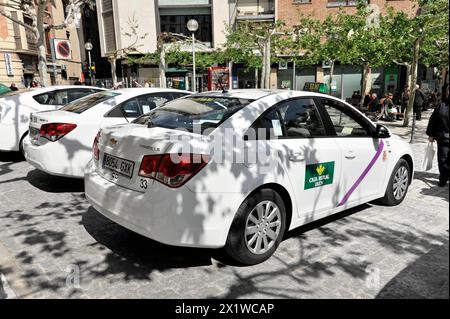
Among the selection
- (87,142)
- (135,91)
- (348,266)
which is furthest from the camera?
(135,91)

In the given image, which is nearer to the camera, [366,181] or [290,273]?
[290,273]

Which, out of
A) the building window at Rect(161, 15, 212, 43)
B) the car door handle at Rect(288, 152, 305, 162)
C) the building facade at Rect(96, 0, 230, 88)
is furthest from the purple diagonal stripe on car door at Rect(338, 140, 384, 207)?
the building window at Rect(161, 15, 212, 43)

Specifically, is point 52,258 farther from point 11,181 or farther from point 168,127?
point 11,181

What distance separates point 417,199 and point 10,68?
30.5 m

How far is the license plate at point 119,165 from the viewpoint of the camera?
10.9 ft

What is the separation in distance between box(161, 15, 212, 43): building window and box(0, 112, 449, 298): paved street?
3362 centimetres

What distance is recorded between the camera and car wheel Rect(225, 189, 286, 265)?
326 cm

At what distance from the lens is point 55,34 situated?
3747cm

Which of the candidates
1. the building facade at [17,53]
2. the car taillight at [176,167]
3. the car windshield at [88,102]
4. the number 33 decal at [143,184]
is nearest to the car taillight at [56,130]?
the car windshield at [88,102]

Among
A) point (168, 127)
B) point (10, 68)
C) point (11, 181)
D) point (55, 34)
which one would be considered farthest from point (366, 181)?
point (55, 34)

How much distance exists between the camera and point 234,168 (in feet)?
10.4

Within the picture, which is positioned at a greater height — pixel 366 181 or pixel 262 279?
pixel 366 181

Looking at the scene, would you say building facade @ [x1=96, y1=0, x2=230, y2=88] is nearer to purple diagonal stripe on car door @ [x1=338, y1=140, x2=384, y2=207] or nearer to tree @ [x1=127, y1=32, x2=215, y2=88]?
tree @ [x1=127, y1=32, x2=215, y2=88]
